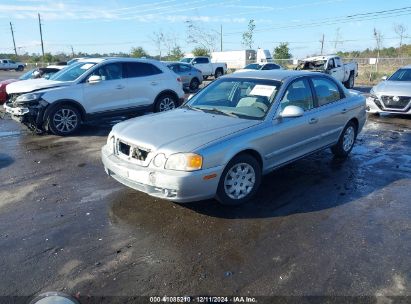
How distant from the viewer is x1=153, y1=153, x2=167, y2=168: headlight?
162 inches

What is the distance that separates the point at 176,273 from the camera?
339cm

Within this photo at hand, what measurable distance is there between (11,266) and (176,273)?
152cm

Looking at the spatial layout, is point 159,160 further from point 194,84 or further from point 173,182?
point 194,84

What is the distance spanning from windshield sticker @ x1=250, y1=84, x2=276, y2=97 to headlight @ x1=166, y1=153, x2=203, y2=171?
161cm

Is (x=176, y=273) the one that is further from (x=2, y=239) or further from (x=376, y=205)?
(x=376, y=205)

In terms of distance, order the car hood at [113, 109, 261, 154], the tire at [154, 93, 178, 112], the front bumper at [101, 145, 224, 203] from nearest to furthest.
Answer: the front bumper at [101, 145, 224, 203], the car hood at [113, 109, 261, 154], the tire at [154, 93, 178, 112]

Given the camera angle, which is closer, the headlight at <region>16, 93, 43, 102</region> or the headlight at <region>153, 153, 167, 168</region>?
the headlight at <region>153, 153, 167, 168</region>

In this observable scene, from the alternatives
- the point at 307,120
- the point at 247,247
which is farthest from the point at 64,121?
the point at 247,247

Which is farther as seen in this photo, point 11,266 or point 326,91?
point 326,91

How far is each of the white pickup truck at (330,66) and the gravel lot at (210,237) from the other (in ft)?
46.4

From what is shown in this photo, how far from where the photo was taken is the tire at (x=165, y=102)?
10.3m

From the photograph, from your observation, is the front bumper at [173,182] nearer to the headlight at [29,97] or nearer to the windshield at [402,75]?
the headlight at [29,97]

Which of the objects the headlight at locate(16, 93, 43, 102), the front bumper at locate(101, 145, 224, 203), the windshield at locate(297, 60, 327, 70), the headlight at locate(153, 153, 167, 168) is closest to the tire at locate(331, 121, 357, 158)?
the front bumper at locate(101, 145, 224, 203)

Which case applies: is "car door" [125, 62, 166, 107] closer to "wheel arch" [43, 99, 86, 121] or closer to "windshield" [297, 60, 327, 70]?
"wheel arch" [43, 99, 86, 121]
